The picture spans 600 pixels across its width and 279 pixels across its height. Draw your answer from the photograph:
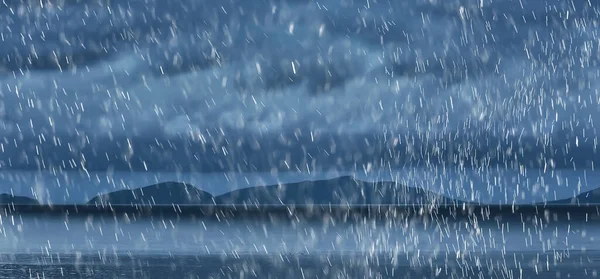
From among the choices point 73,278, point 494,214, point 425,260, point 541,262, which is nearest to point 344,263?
point 425,260

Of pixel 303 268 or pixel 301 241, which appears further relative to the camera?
pixel 301 241

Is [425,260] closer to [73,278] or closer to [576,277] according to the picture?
[576,277]

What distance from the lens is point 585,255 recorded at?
1672 centimetres

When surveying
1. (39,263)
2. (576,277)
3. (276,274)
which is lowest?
(576,277)

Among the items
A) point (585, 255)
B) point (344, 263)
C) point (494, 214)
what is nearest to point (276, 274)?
point (344, 263)

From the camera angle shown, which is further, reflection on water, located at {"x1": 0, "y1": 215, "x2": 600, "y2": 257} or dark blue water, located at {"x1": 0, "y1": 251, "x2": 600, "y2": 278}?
reflection on water, located at {"x1": 0, "y1": 215, "x2": 600, "y2": 257}

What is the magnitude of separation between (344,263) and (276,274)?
2282mm

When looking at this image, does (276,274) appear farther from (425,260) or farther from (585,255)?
(585,255)

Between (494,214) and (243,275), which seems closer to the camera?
(243,275)

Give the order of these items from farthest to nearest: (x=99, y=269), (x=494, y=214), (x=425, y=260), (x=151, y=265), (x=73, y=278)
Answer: (x=494, y=214), (x=425, y=260), (x=151, y=265), (x=99, y=269), (x=73, y=278)

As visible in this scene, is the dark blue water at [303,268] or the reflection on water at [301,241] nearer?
the dark blue water at [303,268]

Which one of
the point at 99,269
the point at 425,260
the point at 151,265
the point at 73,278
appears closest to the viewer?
the point at 73,278

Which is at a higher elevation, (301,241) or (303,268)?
(301,241)

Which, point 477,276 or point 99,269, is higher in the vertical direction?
point 99,269
